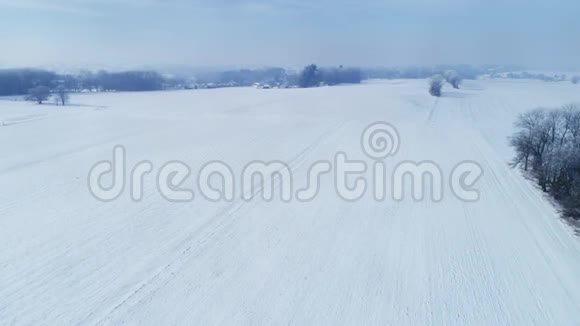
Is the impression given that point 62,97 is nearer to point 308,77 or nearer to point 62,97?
point 62,97

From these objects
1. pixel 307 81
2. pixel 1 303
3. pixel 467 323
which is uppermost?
pixel 307 81

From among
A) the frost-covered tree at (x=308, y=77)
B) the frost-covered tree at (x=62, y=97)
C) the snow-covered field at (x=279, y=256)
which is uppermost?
the frost-covered tree at (x=308, y=77)

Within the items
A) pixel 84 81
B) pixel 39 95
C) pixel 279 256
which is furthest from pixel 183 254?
pixel 84 81

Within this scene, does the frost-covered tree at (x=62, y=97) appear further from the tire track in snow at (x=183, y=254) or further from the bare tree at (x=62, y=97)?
the tire track in snow at (x=183, y=254)

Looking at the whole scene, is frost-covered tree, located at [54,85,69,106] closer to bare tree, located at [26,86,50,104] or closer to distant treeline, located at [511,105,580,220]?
bare tree, located at [26,86,50,104]

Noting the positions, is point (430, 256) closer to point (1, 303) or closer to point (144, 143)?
point (1, 303)

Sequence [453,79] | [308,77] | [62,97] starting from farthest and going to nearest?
[308,77]
[453,79]
[62,97]

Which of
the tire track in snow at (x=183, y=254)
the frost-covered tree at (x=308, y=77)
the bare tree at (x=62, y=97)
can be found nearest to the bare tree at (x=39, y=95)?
the bare tree at (x=62, y=97)

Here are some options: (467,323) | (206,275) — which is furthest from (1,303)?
(467,323)
